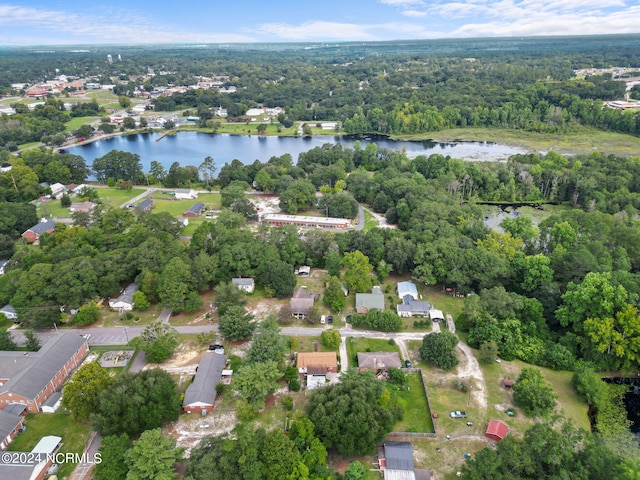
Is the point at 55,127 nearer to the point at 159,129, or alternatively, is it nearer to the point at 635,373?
the point at 159,129

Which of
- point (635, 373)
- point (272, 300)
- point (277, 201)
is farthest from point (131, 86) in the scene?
point (635, 373)

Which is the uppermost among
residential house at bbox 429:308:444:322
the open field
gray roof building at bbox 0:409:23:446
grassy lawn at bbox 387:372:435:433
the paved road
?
the open field

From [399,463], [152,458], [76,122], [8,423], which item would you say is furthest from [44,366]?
[76,122]

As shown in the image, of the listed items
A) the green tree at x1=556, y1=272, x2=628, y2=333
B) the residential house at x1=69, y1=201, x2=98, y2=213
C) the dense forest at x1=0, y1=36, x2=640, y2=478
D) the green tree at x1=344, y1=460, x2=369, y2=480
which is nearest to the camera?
the green tree at x1=344, y1=460, x2=369, y2=480

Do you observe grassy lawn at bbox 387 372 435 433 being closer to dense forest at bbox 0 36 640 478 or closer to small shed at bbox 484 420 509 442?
dense forest at bbox 0 36 640 478

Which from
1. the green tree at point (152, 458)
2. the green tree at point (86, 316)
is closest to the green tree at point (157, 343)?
the green tree at point (86, 316)

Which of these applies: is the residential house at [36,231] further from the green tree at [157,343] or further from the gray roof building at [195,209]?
the green tree at [157,343]

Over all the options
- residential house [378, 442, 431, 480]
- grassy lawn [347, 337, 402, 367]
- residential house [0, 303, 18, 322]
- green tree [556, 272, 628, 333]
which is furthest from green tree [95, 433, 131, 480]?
green tree [556, 272, 628, 333]

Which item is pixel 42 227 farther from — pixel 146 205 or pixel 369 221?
pixel 369 221
